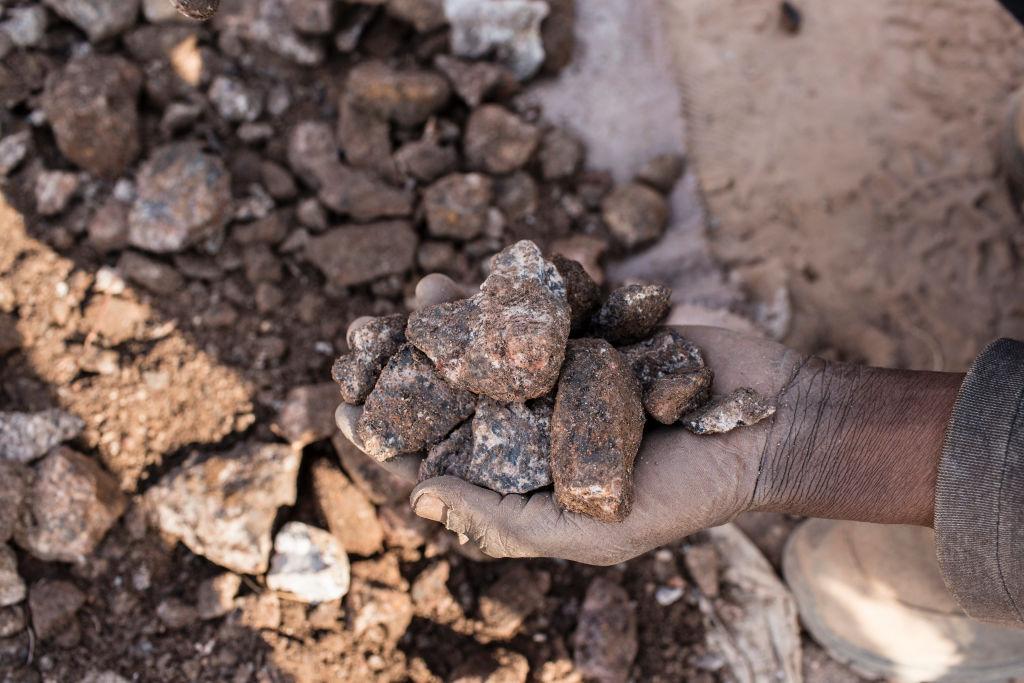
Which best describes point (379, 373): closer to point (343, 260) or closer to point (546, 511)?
point (546, 511)

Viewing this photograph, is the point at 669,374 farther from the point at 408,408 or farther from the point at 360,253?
the point at 360,253

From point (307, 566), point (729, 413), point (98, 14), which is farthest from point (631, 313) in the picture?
point (98, 14)

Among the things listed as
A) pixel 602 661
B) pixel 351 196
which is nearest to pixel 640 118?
pixel 351 196

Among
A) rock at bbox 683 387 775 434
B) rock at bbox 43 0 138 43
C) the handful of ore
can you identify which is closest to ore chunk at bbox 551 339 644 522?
the handful of ore

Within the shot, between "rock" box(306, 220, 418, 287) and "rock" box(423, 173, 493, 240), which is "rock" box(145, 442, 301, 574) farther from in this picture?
"rock" box(423, 173, 493, 240)

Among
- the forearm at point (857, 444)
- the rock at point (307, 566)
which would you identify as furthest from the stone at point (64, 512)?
the forearm at point (857, 444)
